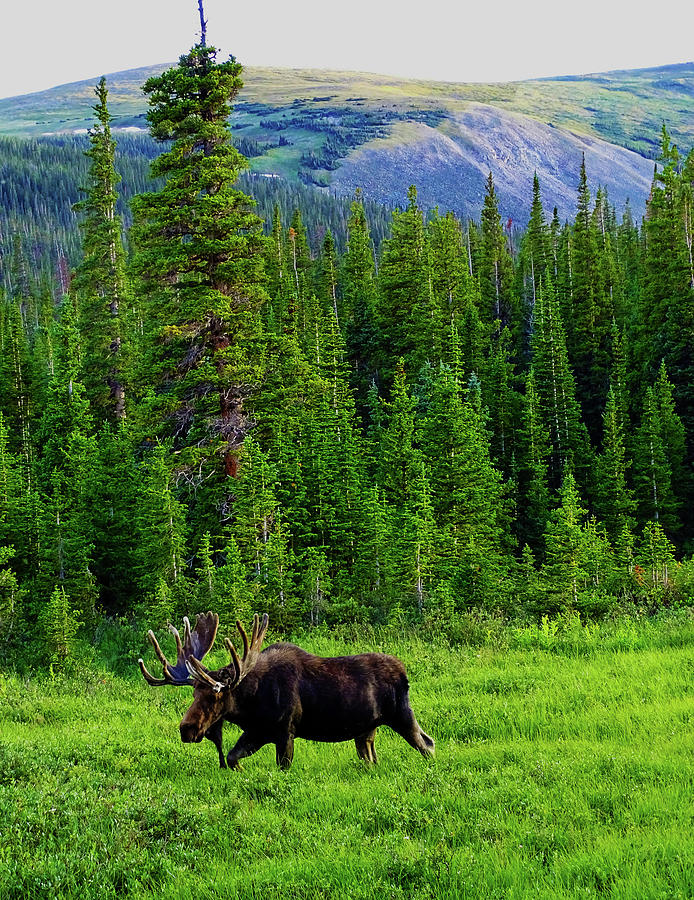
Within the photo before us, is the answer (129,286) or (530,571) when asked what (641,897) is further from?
(129,286)

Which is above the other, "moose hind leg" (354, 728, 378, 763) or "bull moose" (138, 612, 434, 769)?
"bull moose" (138, 612, 434, 769)

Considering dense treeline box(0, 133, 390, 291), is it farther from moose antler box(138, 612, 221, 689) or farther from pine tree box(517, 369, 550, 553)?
moose antler box(138, 612, 221, 689)

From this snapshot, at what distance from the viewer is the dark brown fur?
779 cm

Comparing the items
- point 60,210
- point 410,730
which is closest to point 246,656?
point 410,730

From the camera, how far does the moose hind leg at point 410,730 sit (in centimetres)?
823

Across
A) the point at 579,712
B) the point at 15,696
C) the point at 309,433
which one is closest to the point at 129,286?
the point at 309,433

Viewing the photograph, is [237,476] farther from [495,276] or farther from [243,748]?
[495,276]

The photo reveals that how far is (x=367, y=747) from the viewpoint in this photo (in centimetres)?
831

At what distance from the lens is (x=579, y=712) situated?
9.30 meters

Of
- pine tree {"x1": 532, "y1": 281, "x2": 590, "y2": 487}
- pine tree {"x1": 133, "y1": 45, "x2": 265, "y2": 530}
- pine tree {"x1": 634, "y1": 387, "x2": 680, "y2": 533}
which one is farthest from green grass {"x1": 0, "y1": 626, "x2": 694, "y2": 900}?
pine tree {"x1": 532, "y1": 281, "x2": 590, "y2": 487}

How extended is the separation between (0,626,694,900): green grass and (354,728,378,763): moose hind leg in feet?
0.48

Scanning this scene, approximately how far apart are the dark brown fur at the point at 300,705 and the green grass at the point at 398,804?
1.15 ft

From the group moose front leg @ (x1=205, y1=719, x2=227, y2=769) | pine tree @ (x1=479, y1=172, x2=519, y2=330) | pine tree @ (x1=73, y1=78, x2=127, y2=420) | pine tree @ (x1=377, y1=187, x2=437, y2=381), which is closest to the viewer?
moose front leg @ (x1=205, y1=719, x2=227, y2=769)

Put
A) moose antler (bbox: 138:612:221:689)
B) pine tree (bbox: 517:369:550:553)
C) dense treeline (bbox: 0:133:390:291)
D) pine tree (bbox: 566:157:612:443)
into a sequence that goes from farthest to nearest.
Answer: dense treeline (bbox: 0:133:390:291), pine tree (bbox: 566:157:612:443), pine tree (bbox: 517:369:550:553), moose antler (bbox: 138:612:221:689)
